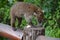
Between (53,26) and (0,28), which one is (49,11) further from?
(0,28)

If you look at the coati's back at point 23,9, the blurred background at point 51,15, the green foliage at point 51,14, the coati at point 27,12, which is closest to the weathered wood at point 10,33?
the coati at point 27,12

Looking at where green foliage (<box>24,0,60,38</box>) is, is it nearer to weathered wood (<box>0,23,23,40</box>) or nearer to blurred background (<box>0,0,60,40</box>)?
blurred background (<box>0,0,60,40</box>)

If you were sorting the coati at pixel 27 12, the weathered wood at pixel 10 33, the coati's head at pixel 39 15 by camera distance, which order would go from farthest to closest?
the coati at pixel 27 12 < the coati's head at pixel 39 15 < the weathered wood at pixel 10 33

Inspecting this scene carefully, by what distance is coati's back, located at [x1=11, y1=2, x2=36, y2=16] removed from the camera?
113 inches

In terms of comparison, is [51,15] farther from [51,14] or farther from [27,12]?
[27,12]

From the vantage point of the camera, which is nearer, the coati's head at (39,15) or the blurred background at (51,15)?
the coati's head at (39,15)

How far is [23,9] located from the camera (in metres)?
3.04

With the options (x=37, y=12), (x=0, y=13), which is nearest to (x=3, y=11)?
(x=0, y=13)

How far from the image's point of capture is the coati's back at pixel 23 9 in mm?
2864

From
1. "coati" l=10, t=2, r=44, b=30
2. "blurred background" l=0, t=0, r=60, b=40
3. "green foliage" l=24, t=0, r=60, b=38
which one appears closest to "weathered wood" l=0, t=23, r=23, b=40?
"coati" l=10, t=2, r=44, b=30

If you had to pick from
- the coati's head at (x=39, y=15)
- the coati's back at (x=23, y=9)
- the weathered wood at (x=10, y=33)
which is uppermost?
the coati's back at (x=23, y=9)

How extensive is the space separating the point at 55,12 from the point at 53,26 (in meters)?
0.31

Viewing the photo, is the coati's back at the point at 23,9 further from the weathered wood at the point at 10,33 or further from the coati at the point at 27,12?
the weathered wood at the point at 10,33

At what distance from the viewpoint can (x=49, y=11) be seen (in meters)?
4.39
